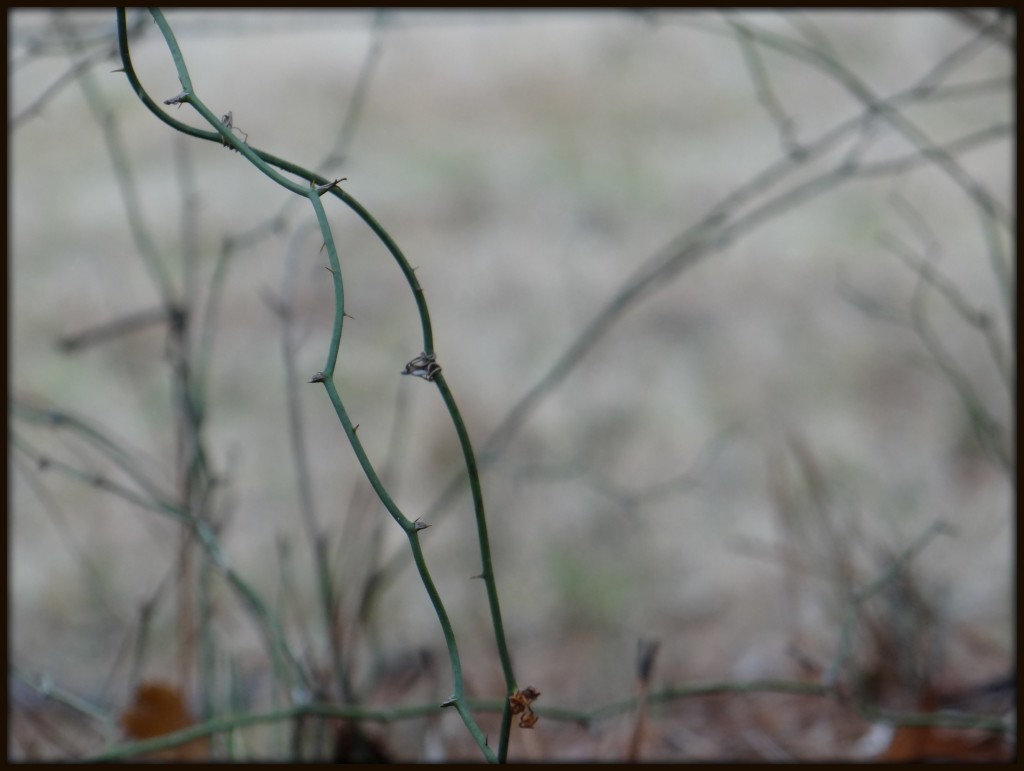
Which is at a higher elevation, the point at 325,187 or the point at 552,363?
the point at 552,363

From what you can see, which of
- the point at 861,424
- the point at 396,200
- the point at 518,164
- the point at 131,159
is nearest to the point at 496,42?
the point at 518,164

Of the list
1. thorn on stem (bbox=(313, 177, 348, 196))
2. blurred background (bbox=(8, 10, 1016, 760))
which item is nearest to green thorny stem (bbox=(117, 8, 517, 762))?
thorn on stem (bbox=(313, 177, 348, 196))

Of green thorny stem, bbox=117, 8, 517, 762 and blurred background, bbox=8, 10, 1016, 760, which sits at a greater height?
blurred background, bbox=8, 10, 1016, 760

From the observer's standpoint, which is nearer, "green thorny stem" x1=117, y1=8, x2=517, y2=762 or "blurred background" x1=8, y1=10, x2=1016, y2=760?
"green thorny stem" x1=117, y1=8, x2=517, y2=762

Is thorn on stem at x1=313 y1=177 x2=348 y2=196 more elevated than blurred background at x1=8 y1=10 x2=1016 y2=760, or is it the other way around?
blurred background at x1=8 y1=10 x2=1016 y2=760

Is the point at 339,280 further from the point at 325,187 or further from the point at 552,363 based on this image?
the point at 552,363

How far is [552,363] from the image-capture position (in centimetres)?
201

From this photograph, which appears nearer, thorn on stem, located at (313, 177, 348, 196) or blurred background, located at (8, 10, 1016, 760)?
thorn on stem, located at (313, 177, 348, 196)

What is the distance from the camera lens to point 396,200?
2.20 metres

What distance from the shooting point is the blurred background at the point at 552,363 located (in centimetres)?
144

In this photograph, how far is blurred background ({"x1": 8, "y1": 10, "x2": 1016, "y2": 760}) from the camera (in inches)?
56.9

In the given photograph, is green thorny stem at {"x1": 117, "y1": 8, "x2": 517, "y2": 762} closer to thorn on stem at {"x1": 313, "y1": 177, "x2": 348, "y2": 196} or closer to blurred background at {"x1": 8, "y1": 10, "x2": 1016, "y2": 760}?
thorn on stem at {"x1": 313, "y1": 177, "x2": 348, "y2": 196}

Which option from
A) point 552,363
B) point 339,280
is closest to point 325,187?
point 339,280

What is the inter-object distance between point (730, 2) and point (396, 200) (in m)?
0.83
